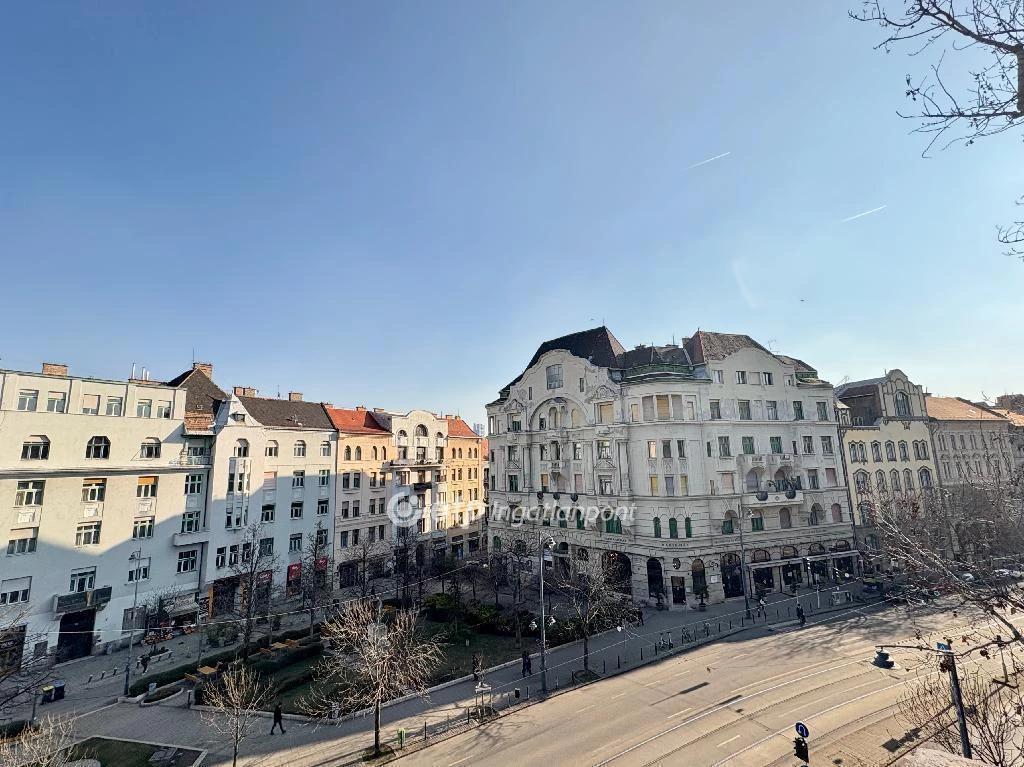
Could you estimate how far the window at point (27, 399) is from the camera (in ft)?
117

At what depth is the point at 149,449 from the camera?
41.7 m

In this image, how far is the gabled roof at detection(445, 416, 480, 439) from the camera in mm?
71000

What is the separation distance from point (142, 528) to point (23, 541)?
22.9ft

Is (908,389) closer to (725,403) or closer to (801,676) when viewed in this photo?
(725,403)

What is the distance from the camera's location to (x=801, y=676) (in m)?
28.2

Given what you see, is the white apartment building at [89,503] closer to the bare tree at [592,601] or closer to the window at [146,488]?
the window at [146,488]

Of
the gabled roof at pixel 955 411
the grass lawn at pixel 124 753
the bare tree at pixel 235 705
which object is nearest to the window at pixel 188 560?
the bare tree at pixel 235 705

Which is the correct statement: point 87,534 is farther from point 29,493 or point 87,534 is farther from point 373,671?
point 373,671

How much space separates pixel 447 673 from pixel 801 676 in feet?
67.1

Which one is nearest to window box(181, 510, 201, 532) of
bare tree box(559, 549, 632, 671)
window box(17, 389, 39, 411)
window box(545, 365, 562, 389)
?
window box(17, 389, 39, 411)

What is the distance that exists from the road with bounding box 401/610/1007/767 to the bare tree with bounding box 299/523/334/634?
21.2m

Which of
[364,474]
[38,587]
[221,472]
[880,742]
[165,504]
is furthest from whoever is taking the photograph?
[364,474]

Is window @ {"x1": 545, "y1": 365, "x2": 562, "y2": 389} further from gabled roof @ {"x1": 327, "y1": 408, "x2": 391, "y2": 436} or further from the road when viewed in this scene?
the road

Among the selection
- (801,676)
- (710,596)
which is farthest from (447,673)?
(710,596)
